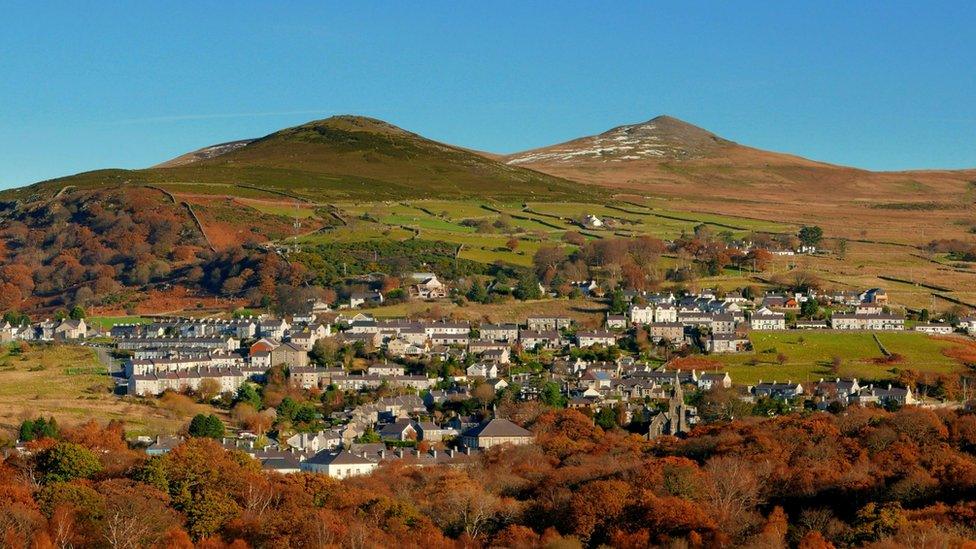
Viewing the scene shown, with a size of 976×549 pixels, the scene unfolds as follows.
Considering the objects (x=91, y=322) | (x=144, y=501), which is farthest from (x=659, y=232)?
(x=144, y=501)

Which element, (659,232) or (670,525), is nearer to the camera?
(670,525)

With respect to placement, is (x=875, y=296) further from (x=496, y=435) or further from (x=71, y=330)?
(x=71, y=330)

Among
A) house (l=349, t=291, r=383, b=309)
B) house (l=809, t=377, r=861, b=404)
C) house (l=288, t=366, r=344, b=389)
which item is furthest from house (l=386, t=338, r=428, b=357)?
house (l=809, t=377, r=861, b=404)

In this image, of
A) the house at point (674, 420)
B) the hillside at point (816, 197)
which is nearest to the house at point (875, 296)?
the house at point (674, 420)

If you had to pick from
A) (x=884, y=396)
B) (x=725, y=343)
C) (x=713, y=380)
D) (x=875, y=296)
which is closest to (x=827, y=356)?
(x=725, y=343)

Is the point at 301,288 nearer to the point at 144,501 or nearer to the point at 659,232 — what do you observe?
the point at 659,232
